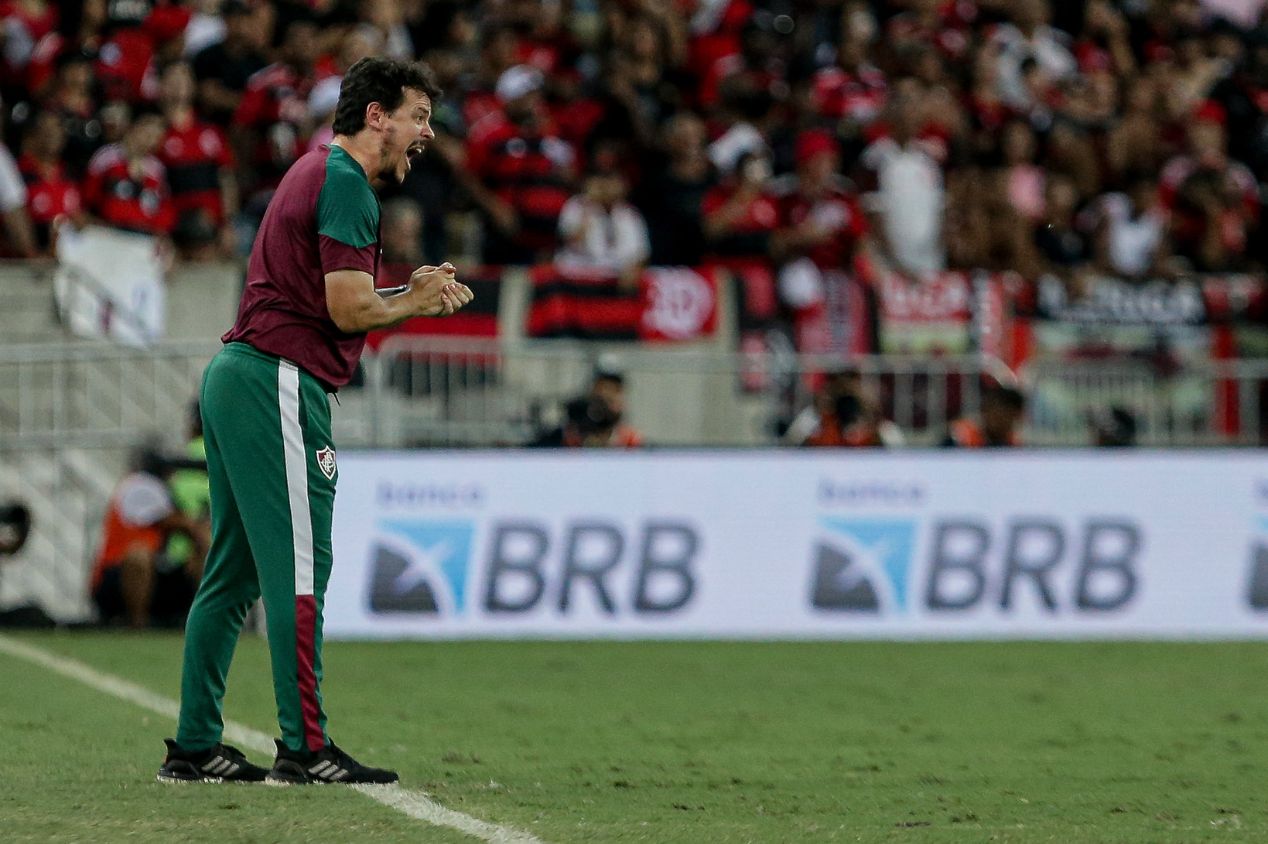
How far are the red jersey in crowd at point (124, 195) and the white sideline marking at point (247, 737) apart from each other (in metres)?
3.74

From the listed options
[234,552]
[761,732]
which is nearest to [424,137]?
[234,552]

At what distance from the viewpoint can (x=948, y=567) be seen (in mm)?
14203

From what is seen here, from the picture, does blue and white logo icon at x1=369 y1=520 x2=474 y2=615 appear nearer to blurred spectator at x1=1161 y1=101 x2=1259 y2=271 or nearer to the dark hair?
the dark hair

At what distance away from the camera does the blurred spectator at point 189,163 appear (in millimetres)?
16344

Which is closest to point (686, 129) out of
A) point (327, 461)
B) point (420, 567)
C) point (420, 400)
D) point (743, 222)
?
point (743, 222)

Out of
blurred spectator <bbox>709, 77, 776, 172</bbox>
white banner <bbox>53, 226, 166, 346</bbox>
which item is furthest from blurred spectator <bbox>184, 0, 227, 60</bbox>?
blurred spectator <bbox>709, 77, 776, 172</bbox>

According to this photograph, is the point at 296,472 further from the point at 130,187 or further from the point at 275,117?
the point at 275,117

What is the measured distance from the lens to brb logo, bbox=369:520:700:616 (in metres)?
13.7

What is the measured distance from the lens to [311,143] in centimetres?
1672

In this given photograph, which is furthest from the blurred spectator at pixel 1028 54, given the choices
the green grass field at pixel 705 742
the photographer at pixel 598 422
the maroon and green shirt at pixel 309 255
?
the maroon and green shirt at pixel 309 255

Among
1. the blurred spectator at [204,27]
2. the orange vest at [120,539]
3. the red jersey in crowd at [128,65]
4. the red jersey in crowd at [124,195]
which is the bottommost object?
the orange vest at [120,539]

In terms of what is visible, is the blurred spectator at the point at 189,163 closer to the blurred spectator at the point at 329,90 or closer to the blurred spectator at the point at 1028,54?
the blurred spectator at the point at 329,90

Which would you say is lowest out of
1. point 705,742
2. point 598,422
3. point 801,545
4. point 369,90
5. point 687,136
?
point 705,742

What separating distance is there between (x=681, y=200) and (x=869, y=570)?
192 inches
